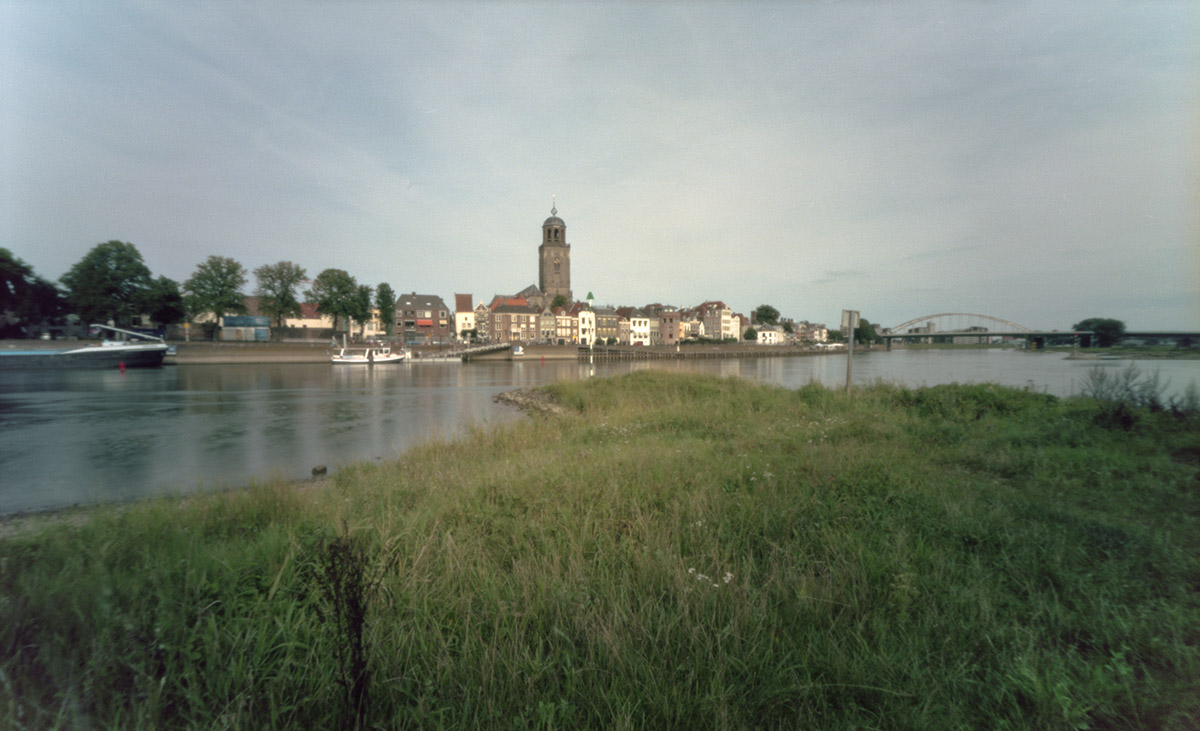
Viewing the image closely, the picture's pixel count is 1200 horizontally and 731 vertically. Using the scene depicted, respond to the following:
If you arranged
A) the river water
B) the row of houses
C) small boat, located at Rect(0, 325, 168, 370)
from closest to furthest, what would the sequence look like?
the river water, small boat, located at Rect(0, 325, 168, 370), the row of houses

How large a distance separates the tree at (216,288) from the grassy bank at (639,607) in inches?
2874

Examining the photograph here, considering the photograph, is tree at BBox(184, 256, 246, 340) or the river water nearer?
the river water

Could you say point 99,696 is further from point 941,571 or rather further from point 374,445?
point 374,445

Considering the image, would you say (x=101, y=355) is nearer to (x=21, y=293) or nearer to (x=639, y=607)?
(x=21, y=293)

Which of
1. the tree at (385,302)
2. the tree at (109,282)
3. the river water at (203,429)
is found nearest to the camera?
the river water at (203,429)

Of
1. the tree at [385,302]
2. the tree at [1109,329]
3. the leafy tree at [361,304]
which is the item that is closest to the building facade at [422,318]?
the tree at [385,302]

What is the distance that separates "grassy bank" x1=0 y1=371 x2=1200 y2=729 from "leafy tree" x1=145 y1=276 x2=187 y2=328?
2248 inches

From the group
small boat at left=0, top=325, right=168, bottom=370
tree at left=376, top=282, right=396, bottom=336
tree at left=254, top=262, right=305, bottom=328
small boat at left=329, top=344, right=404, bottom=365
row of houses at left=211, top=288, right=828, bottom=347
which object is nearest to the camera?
small boat at left=0, top=325, right=168, bottom=370

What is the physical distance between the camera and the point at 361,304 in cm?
A: 7050

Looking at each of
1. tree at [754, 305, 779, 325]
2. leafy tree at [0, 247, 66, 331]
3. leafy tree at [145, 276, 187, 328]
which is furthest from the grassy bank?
tree at [754, 305, 779, 325]

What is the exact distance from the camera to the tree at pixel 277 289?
67.4m

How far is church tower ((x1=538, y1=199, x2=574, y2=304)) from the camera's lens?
106312 mm

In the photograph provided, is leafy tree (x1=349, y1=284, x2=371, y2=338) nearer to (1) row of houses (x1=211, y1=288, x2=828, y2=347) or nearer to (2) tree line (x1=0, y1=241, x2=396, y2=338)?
(2) tree line (x1=0, y1=241, x2=396, y2=338)

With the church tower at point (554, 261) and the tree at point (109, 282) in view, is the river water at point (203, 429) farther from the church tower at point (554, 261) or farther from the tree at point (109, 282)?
the church tower at point (554, 261)
